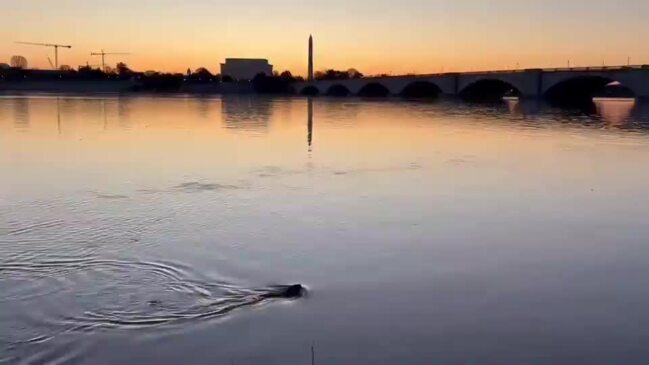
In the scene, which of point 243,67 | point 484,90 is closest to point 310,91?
point 484,90

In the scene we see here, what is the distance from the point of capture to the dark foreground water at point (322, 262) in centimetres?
505

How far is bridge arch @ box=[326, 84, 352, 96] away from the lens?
116m

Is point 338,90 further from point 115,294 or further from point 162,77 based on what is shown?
point 115,294

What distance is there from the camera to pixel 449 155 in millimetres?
18000

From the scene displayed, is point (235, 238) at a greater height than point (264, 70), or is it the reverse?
point (264, 70)

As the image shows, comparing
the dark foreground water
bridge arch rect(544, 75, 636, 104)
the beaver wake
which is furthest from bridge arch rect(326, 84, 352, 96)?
the beaver wake

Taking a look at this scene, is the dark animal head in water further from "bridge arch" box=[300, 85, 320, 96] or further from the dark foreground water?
"bridge arch" box=[300, 85, 320, 96]

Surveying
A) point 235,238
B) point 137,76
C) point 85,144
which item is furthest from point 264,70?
point 235,238

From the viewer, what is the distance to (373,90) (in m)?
113

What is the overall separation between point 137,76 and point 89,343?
548 ft

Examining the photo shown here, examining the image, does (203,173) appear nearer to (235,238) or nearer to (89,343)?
(235,238)

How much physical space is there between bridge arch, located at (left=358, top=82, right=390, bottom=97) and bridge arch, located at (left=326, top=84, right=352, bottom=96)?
333 centimetres

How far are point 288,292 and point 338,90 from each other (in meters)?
113

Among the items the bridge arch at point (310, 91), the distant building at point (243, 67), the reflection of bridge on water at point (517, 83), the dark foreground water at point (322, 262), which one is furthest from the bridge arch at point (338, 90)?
the dark foreground water at point (322, 262)
